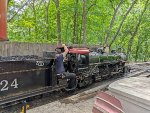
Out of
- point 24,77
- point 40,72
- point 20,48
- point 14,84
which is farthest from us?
point 20,48

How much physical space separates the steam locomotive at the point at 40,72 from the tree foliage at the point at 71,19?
774 cm

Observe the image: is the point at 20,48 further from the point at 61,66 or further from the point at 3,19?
the point at 3,19

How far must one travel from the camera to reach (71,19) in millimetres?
30547

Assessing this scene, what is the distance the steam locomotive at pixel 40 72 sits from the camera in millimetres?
8703

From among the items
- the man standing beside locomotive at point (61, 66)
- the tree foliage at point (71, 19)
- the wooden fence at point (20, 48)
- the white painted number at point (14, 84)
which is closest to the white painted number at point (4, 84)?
the white painted number at point (14, 84)

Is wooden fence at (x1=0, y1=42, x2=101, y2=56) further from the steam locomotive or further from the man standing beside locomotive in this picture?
the man standing beside locomotive

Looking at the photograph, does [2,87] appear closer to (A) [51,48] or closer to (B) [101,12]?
(A) [51,48]

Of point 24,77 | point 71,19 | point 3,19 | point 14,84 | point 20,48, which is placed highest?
point 71,19

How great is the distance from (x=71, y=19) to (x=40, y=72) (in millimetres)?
20747

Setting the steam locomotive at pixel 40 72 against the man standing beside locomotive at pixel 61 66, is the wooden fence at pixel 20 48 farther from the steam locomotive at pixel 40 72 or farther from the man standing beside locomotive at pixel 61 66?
the man standing beside locomotive at pixel 61 66

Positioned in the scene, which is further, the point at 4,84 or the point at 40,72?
the point at 40,72

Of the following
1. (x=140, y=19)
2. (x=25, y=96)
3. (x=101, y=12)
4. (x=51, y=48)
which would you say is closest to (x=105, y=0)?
(x=101, y=12)

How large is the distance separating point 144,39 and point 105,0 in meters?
17.0

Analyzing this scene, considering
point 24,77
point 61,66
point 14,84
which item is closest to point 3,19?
point 14,84
